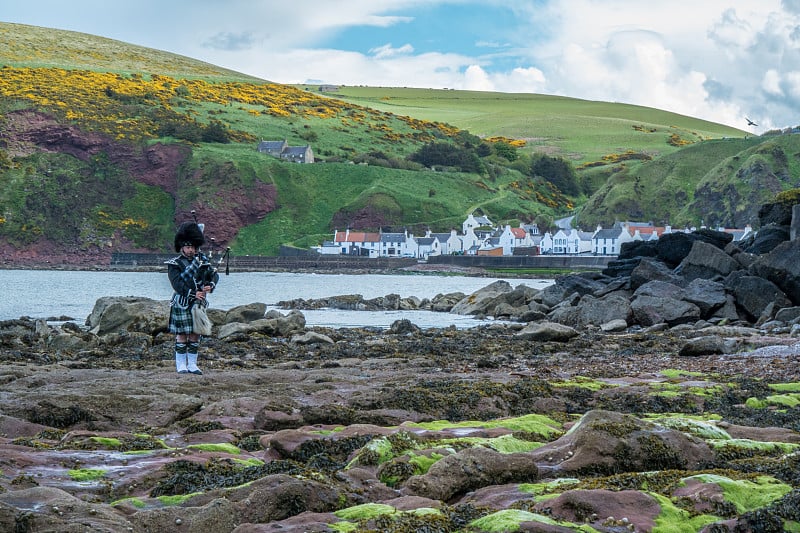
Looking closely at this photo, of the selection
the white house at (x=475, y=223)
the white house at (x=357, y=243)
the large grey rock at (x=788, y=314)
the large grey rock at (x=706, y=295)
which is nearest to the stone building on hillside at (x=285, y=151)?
the white house at (x=357, y=243)

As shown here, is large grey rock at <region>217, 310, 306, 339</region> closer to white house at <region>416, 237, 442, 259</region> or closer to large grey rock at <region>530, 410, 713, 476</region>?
large grey rock at <region>530, 410, 713, 476</region>

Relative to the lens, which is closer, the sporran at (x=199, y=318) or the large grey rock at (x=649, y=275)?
the sporran at (x=199, y=318)

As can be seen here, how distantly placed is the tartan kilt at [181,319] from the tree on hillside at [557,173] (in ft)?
594

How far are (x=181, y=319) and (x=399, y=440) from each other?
897cm

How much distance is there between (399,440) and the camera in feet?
30.5

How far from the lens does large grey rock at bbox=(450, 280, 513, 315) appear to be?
52000mm

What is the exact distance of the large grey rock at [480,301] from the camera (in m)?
52.0

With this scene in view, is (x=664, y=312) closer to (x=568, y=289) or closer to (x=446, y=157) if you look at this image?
(x=568, y=289)

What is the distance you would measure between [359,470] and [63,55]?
209295 mm

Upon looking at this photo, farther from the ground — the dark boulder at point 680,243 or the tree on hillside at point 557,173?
the tree on hillside at point 557,173

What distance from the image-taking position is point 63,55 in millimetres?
198250

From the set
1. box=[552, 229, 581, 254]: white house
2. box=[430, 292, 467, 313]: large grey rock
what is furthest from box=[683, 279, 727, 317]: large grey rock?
box=[552, 229, 581, 254]: white house

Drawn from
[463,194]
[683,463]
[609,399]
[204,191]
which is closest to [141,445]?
[683,463]

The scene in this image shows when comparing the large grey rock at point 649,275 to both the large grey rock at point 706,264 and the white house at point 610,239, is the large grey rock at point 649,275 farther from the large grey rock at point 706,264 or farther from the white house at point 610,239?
the white house at point 610,239
